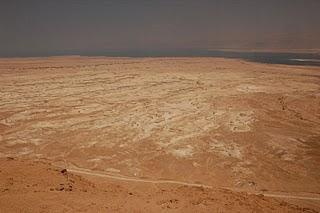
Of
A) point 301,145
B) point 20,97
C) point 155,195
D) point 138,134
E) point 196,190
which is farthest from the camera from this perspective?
point 20,97

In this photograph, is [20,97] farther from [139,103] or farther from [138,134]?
[138,134]

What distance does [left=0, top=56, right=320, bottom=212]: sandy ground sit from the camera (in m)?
21.1

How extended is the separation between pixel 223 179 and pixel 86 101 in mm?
23797

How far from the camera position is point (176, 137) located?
28.3 metres

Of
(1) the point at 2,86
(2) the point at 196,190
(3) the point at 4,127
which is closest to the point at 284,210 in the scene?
(2) the point at 196,190

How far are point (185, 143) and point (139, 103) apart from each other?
1403 centimetres

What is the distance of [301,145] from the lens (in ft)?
88.2

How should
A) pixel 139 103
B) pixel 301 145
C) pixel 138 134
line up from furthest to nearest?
pixel 139 103
pixel 138 134
pixel 301 145

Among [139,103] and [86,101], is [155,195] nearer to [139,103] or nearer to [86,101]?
[139,103]

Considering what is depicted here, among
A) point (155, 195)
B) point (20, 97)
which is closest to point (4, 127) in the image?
point (20, 97)

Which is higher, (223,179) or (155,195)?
(155,195)

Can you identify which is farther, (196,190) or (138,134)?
(138,134)

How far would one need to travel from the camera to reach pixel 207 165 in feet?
76.7

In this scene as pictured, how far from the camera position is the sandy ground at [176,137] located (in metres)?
21.1
